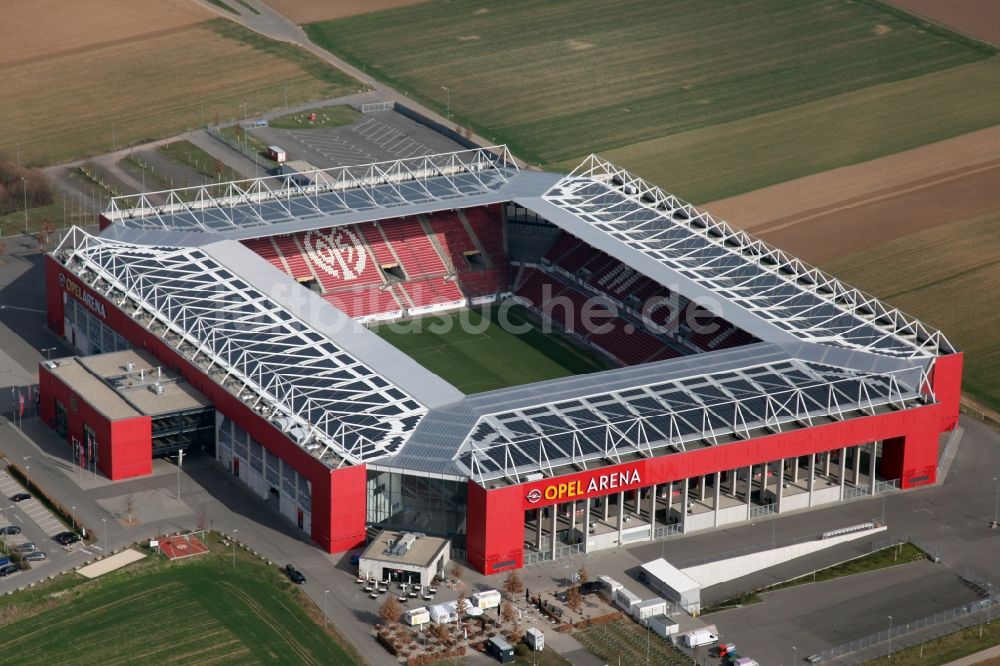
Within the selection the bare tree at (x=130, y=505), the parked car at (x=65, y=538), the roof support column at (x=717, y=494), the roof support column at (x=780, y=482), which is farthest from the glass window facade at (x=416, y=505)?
the roof support column at (x=780, y=482)

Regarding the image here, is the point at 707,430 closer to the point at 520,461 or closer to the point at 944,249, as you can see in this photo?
the point at 520,461

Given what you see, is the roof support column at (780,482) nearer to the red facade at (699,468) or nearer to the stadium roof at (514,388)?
the red facade at (699,468)

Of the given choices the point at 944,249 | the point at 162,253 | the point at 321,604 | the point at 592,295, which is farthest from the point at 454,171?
the point at 321,604

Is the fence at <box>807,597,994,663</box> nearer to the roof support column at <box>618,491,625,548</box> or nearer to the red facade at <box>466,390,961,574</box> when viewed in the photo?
the red facade at <box>466,390,961,574</box>

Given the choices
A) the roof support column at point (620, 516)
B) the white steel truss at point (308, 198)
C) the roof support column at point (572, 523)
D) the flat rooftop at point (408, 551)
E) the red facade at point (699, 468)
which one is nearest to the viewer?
the flat rooftop at point (408, 551)

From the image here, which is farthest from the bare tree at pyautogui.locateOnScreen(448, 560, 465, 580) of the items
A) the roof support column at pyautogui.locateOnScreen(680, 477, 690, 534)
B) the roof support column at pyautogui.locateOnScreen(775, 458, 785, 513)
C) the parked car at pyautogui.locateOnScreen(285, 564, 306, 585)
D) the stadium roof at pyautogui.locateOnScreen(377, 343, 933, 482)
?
the roof support column at pyautogui.locateOnScreen(775, 458, 785, 513)

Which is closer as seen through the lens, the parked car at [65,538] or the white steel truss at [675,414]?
the parked car at [65,538]
